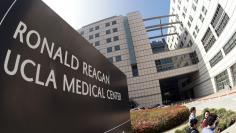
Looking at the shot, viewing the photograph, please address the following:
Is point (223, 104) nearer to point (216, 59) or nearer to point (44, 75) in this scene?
point (44, 75)

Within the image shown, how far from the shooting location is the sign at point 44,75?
1.71 metres

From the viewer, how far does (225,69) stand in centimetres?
3791

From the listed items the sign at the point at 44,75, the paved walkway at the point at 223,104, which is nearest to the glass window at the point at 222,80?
the paved walkway at the point at 223,104

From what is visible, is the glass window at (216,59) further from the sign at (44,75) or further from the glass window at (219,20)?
the sign at (44,75)

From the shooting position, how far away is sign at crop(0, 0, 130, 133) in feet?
5.60

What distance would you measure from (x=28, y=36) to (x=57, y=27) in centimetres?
55

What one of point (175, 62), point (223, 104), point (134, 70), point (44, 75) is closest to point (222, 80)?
point (175, 62)

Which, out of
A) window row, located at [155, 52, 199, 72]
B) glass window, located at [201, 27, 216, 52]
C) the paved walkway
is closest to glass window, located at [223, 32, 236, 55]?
glass window, located at [201, 27, 216, 52]

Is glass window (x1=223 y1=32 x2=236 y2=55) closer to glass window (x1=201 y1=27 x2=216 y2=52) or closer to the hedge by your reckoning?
glass window (x1=201 y1=27 x2=216 y2=52)

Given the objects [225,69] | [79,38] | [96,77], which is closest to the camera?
[79,38]

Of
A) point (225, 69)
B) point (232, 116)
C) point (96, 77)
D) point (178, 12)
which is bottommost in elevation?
point (232, 116)

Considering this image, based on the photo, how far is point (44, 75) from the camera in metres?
2.10

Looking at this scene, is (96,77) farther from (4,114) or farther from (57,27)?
(4,114)

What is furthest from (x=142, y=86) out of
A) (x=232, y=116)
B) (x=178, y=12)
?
(x=232, y=116)
